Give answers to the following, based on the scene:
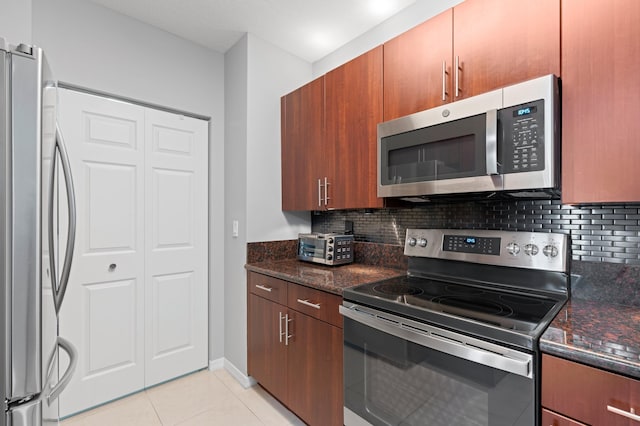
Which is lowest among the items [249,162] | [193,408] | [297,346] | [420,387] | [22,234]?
[193,408]

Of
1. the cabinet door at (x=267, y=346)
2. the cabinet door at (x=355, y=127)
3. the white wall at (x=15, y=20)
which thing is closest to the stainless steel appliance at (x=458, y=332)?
the cabinet door at (x=355, y=127)

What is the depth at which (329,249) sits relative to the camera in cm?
211

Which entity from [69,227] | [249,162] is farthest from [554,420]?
[249,162]

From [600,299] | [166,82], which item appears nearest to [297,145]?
[166,82]

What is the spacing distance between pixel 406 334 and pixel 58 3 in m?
2.65

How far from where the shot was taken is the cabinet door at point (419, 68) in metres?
1.45

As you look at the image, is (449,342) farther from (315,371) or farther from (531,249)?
(315,371)

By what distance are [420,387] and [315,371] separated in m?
0.67

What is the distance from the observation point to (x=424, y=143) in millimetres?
1469

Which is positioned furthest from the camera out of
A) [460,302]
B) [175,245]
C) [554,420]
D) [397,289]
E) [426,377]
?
[175,245]

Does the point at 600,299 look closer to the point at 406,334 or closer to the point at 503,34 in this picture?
the point at 406,334

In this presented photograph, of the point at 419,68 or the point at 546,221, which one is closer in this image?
the point at 546,221

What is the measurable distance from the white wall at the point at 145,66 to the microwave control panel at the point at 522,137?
2064 millimetres

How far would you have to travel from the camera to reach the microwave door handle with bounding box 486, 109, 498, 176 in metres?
1.21
